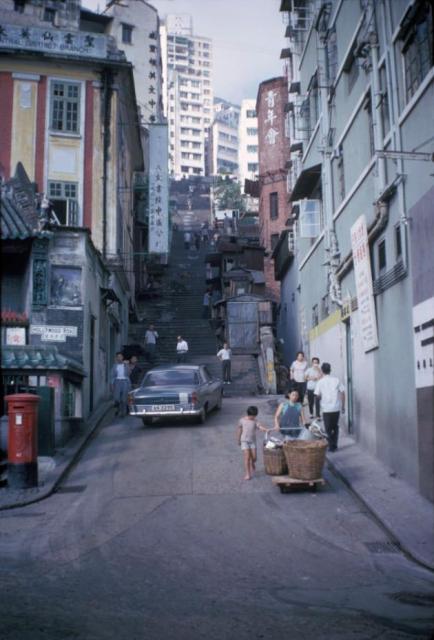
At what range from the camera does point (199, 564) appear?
25.0ft

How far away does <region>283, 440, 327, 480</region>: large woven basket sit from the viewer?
35.7 feet

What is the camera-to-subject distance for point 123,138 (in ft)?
102

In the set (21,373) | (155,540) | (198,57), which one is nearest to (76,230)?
(21,373)

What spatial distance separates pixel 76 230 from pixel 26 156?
9.93 metres

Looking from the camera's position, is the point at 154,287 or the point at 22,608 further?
the point at 154,287

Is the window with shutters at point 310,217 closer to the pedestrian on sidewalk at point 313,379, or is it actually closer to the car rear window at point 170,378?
the pedestrian on sidewalk at point 313,379

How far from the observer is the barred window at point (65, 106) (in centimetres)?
2692

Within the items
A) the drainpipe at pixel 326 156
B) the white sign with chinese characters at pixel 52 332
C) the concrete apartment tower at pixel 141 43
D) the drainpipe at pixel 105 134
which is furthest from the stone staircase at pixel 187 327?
the concrete apartment tower at pixel 141 43

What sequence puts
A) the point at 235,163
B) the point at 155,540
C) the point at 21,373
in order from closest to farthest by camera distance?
the point at 155,540 < the point at 21,373 < the point at 235,163

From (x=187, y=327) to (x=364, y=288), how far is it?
2125cm

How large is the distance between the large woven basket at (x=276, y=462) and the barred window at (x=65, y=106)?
19158 millimetres

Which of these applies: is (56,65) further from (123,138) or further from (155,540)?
(155,540)

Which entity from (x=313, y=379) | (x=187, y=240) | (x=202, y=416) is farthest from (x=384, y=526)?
(x=187, y=240)

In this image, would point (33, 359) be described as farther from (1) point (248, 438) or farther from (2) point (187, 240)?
(2) point (187, 240)
